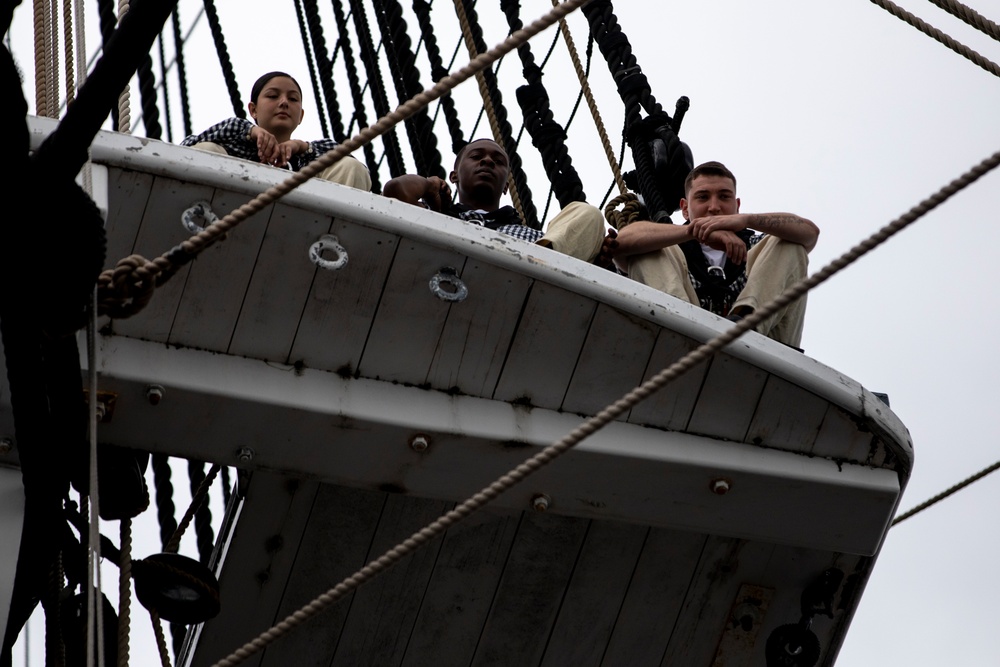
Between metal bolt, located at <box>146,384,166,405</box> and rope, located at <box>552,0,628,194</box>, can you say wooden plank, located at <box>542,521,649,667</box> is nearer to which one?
metal bolt, located at <box>146,384,166,405</box>

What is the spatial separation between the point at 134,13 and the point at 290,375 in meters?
1.03

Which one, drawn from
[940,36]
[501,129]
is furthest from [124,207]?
[501,129]

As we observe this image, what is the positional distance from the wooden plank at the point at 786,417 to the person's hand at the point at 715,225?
0.62 meters

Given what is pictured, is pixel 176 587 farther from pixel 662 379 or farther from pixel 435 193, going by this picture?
pixel 435 193

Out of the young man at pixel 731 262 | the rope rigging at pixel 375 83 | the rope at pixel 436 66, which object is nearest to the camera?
the young man at pixel 731 262

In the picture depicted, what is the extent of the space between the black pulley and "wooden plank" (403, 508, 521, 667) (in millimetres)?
652

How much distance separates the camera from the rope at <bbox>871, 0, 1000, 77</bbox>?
228 centimetres

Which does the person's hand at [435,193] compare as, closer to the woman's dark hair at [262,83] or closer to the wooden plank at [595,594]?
the woman's dark hair at [262,83]

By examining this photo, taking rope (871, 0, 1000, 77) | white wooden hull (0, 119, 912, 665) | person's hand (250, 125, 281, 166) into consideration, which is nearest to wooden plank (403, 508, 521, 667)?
white wooden hull (0, 119, 912, 665)

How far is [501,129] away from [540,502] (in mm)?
3965

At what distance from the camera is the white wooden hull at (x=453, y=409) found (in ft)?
9.15

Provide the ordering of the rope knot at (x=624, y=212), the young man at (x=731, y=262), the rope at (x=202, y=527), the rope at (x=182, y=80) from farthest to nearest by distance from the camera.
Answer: the rope at (x=182, y=80), the rope at (x=202, y=527), the rope knot at (x=624, y=212), the young man at (x=731, y=262)

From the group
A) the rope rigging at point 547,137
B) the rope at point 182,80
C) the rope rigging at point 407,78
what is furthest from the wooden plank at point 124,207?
the rope at point 182,80

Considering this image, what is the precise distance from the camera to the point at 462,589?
11.1 feet
